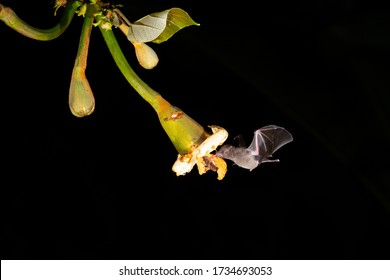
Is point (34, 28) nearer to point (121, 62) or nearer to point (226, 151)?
point (121, 62)

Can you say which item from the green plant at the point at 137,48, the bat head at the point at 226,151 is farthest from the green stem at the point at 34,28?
the bat head at the point at 226,151

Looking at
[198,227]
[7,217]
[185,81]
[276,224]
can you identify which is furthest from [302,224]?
[7,217]

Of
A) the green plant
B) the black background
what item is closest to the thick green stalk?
the green plant

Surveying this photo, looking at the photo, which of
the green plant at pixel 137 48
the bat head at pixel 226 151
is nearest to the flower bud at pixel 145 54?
the green plant at pixel 137 48

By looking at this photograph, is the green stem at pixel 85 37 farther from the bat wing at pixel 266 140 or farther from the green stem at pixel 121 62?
the bat wing at pixel 266 140

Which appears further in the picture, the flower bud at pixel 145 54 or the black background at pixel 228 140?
the black background at pixel 228 140

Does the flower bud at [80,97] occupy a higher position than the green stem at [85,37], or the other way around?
the green stem at [85,37]

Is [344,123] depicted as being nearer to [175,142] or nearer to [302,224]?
[302,224]

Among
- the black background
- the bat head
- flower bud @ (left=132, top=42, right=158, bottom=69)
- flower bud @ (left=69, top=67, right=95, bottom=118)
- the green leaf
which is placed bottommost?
the bat head

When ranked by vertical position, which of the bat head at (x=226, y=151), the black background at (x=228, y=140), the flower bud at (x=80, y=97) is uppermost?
the black background at (x=228, y=140)

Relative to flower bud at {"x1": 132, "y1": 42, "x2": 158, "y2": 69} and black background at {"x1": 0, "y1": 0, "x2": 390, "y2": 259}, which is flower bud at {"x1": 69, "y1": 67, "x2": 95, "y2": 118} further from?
black background at {"x1": 0, "y1": 0, "x2": 390, "y2": 259}
